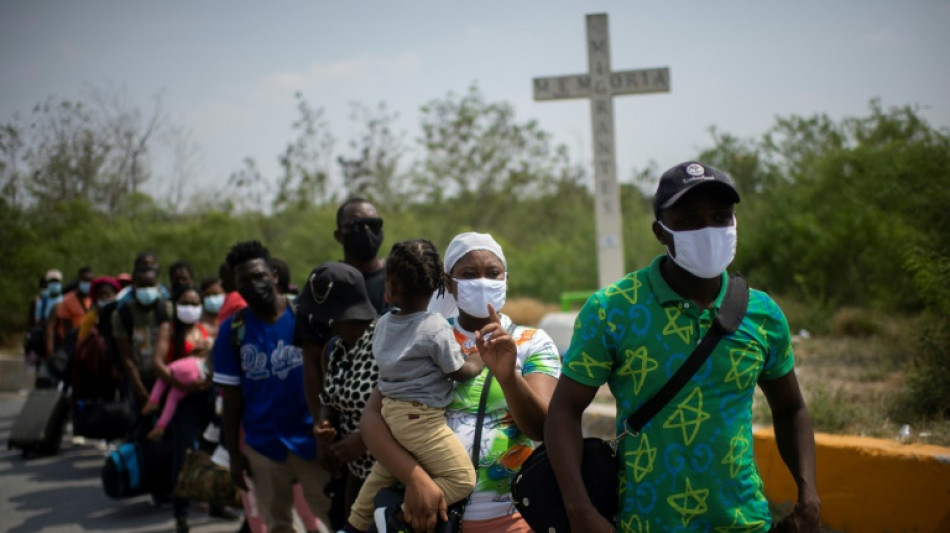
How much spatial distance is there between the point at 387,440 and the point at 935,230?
5.99m

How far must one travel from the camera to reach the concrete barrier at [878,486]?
160 inches

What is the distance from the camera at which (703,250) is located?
2330mm

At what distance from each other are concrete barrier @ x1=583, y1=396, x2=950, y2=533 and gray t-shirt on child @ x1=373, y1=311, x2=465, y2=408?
252 centimetres

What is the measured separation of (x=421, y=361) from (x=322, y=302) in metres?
1.04

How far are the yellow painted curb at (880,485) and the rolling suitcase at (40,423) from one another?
778 centimetres

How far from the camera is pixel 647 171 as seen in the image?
2406cm

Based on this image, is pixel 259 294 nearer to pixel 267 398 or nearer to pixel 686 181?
pixel 267 398

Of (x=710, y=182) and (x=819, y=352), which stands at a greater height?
(x=710, y=182)

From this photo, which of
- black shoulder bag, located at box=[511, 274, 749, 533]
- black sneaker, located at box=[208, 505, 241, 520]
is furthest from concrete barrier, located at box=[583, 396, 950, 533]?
black sneaker, located at box=[208, 505, 241, 520]

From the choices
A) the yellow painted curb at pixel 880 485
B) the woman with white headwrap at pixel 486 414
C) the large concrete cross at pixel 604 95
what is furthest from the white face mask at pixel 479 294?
the large concrete cross at pixel 604 95

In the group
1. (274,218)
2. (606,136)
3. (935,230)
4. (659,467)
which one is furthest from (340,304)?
(274,218)

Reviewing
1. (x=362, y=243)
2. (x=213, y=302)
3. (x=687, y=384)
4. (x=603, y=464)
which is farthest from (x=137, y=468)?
(x=687, y=384)

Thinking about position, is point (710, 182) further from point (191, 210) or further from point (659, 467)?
point (191, 210)

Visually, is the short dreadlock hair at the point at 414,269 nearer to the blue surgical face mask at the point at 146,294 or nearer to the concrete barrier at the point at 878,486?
the concrete barrier at the point at 878,486
